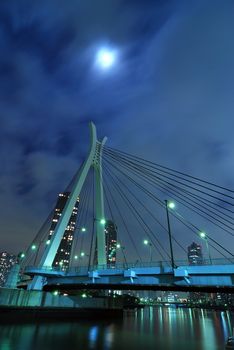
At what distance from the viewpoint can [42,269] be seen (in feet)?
143

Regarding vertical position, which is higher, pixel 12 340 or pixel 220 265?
pixel 220 265

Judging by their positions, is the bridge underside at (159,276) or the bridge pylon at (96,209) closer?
the bridge underside at (159,276)

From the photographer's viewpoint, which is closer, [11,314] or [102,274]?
[102,274]

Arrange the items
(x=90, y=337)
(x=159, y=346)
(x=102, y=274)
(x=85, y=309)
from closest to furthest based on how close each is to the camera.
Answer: (x=159, y=346)
(x=90, y=337)
(x=102, y=274)
(x=85, y=309)

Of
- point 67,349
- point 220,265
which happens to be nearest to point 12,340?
point 67,349

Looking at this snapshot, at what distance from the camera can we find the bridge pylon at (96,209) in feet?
148

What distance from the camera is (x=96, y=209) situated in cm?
5169

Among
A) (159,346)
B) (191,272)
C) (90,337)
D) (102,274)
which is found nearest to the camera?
(159,346)

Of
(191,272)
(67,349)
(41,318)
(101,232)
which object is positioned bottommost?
(67,349)

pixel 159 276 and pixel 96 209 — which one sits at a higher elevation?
pixel 96 209

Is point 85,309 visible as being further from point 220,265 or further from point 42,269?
point 220,265

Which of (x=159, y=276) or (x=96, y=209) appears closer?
(x=159, y=276)

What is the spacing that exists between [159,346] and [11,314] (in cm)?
2550

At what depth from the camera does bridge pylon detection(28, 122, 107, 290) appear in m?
45.2
